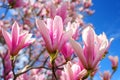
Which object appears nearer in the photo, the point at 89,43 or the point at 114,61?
the point at 89,43

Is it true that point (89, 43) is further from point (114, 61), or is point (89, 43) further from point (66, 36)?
point (114, 61)

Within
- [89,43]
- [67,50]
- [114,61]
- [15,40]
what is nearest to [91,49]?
[89,43]

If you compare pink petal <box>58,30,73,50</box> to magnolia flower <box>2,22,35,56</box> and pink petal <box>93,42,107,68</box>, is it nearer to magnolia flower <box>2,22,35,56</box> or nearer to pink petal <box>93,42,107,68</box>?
pink petal <box>93,42,107,68</box>

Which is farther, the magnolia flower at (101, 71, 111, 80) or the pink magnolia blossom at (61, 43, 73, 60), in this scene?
the magnolia flower at (101, 71, 111, 80)

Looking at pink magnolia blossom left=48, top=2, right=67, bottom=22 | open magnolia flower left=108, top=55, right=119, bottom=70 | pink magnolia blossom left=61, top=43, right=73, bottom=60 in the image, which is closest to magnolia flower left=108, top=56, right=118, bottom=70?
open magnolia flower left=108, top=55, right=119, bottom=70

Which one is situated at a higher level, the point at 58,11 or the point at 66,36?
the point at 58,11

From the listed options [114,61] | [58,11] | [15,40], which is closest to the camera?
[15,40]

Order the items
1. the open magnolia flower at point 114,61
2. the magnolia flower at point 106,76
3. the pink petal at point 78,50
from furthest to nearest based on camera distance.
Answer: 1. the open magnolia flower at point 114,61
2. the magnolia flower at point 106,76
3. the pink petal at point 78,50

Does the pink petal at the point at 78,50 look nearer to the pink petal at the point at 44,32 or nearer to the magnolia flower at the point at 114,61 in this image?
the pink petal at the point at 44,32

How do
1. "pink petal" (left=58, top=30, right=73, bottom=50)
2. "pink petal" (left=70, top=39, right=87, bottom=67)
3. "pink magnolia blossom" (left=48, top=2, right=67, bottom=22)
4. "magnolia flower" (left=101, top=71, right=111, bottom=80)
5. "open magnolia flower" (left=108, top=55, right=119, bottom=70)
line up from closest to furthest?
"pink petal" (left=70, top=39, right=87, bottom=67)
"pink petal" (left=58, top=30, right=73, bottom=50)
"pink magnolia blossom" (left=48, top=2, right=67, bottom=22)
"magnolia flower" (left=101, top=71, right=111, bottom=80)
"open magnolia flower" (left=108, top=55, right=119, bottom=70)

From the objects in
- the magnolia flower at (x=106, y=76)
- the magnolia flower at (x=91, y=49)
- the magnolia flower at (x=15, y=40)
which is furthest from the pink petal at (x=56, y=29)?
the magnolia flower at (x=106, y=76)

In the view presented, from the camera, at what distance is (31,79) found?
243 centimetres

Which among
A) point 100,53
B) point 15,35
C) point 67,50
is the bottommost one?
point 100,53

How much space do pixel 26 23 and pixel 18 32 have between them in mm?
5137
